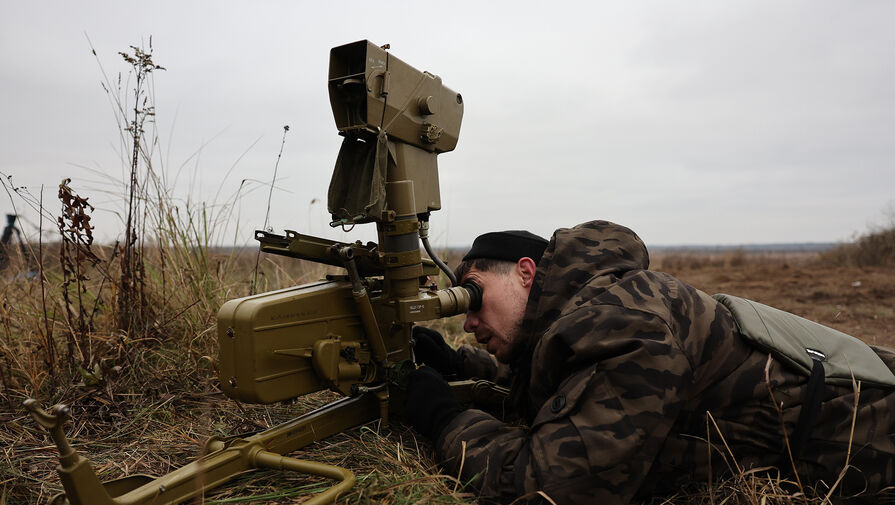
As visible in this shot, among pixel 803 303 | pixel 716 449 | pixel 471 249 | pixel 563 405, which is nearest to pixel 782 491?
pixel 716 449

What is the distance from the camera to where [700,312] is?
223 centimetres

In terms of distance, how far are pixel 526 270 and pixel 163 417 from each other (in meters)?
2.04

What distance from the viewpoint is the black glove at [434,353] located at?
3352 millimetres

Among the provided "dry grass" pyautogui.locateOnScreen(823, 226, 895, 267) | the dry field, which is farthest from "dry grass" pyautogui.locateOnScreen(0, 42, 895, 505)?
"dry grass" pyautogui.locateOnScreen(823, 226, 895, 267)

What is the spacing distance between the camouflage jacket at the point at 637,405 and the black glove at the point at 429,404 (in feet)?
0.23

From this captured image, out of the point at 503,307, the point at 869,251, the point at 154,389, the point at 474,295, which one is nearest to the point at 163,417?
the point at 154,389

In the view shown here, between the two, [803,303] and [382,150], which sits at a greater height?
[382,150]

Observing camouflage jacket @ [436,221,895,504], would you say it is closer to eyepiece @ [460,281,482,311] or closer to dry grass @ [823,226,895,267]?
eyepiece @ [460,281,482,311]

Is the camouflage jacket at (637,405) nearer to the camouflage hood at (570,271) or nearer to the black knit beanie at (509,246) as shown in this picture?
the camouflage hood at (570,271)

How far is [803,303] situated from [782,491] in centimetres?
721

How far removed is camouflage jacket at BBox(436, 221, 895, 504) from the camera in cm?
196

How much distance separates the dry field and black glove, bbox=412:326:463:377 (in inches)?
23.7

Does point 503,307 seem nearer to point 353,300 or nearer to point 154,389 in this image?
point 353,300

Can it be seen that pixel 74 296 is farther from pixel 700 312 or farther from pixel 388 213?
pixel 700 312
